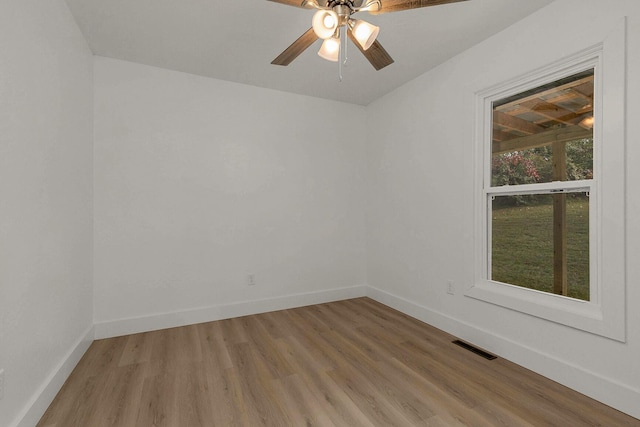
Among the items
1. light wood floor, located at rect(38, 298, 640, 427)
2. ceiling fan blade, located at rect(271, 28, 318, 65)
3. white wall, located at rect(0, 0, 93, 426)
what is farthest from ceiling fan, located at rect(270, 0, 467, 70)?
light wood floor, located at rect(38, 298, 640, 427)

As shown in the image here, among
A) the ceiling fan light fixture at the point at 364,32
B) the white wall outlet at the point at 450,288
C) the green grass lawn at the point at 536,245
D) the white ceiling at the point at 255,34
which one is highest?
the white ceiling at the point at 255,34

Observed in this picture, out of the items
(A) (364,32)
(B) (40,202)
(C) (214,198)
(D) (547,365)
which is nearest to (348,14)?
(A) (364,32)

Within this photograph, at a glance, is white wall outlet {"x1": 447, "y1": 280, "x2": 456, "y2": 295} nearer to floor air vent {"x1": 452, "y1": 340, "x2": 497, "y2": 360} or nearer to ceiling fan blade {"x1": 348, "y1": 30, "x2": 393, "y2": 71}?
floor air vent {"x1": 452, "y1": 340, "x2": 497, "y2": 360}

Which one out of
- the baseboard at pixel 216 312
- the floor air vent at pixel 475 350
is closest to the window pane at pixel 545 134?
the floor air vent at pixel 475 350

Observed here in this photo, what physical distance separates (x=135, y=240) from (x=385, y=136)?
9.87 ft

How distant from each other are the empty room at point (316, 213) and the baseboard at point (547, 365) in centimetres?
1

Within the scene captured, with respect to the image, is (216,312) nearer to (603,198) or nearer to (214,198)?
(214,198)

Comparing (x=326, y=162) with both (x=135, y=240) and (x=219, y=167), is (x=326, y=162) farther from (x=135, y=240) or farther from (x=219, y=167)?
(x=135, y=240)

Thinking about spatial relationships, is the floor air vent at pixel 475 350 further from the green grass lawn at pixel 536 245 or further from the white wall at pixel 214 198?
the white wall at pixel 214 198

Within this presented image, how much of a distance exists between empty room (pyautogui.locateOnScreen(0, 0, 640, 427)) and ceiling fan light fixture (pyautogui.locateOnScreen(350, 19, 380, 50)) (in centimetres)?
1

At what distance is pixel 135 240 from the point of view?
2.98 metres

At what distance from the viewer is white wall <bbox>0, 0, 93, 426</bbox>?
1.46 meters

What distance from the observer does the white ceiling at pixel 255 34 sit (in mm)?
2178

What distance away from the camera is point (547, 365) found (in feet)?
6.98
